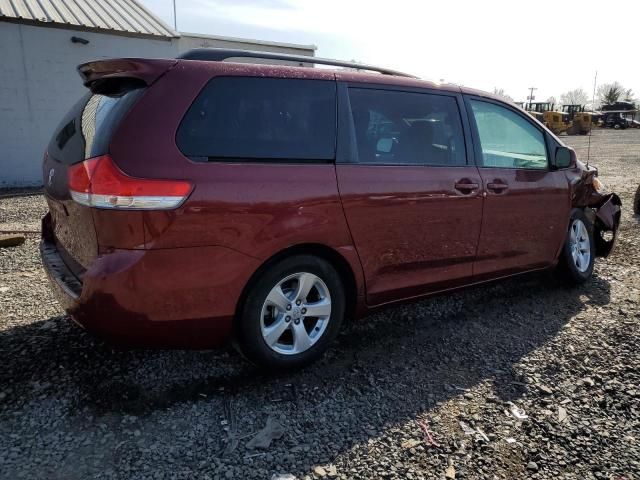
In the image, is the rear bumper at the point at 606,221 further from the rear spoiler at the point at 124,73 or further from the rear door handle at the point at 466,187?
the rear spoiler at the point at 124,73

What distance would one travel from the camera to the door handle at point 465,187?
3521 mm

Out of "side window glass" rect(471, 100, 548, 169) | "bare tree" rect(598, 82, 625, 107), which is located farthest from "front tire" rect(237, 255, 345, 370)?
"bare tree" rect(598, 82, 625, 107)

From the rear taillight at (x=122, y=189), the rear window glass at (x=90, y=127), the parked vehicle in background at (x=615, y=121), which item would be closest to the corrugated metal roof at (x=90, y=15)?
the rear window glass at (x=90, y=127)

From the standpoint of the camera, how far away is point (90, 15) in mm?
11242

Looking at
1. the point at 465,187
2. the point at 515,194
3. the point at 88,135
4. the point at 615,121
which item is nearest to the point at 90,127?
the point at 88,135

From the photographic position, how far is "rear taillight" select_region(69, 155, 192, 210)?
2.33 metres

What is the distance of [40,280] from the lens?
447 cm

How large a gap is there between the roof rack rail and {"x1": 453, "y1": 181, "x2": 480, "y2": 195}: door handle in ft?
2.87

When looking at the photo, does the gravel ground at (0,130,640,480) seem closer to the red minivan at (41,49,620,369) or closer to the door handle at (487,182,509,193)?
the red minivan at (41,49,620,369)

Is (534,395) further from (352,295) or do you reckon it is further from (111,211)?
(111,211)

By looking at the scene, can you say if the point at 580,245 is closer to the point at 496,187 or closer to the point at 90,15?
the point at 496,187

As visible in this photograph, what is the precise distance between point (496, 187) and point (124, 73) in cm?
270

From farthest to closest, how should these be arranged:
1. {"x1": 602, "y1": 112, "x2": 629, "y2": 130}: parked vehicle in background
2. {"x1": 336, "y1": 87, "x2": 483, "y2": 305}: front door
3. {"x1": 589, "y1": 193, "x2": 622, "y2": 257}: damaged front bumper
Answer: {"x1": 602, "y1": 112, "x2": 629, "y2": 130}: parked vehicle in background < {"x1": 589, "y1": 193, "x2": 622, "y2": 257}: damaged front bumper < {"x1": 336, "y1": 87, "x2": 483, "y2": 305}: front door

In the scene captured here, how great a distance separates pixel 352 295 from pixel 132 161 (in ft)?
5.14
